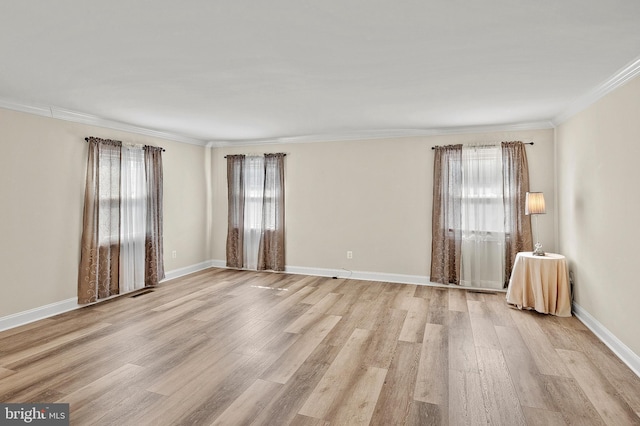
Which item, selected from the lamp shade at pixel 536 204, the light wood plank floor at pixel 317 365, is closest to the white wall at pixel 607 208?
the lamp shade at pixel 536 204

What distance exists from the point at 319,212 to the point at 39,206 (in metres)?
3.90

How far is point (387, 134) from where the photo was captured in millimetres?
5676

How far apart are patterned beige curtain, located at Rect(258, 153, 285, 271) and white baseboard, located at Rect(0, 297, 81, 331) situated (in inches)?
115

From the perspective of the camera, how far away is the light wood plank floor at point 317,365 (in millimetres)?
2291

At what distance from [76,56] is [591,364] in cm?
476

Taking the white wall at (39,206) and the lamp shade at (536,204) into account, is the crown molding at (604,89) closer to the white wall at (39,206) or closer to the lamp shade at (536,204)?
the lamp shade at (536,204)

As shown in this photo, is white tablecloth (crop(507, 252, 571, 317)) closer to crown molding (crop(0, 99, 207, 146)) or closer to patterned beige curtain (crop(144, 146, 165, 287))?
patterned beige curtain (crop(144, 146, 165, 287))

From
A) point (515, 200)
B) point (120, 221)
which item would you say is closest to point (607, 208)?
point (515, 200)

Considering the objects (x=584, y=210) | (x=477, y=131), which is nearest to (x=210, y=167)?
Answer: (x=477, y=131)

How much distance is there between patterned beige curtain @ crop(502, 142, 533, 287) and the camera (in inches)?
196

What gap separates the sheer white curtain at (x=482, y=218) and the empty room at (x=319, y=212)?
3 centimetres

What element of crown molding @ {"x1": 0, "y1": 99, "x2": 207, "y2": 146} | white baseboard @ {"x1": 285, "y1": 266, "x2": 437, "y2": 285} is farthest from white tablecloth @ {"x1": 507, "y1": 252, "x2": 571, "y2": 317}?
crown molding @ {"x1": 0, "y1": 99, "x2": 207, "y2": 146}

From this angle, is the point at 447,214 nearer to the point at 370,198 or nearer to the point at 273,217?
the point at 370,198

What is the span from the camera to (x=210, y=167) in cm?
692
